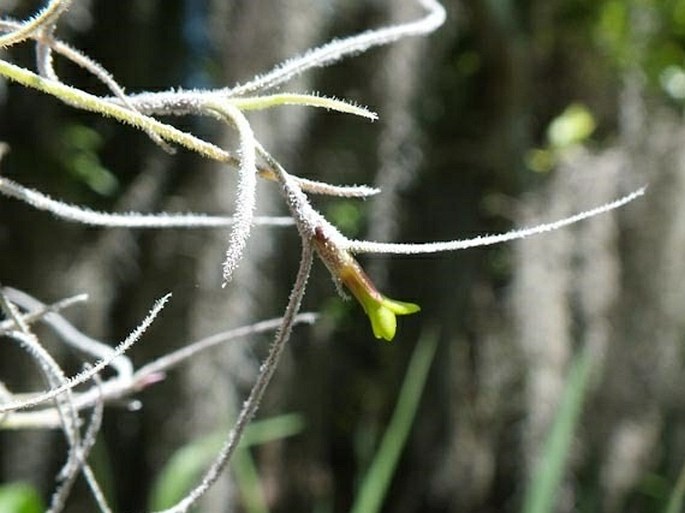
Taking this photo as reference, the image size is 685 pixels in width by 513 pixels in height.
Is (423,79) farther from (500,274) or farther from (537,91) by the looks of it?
(500,274)

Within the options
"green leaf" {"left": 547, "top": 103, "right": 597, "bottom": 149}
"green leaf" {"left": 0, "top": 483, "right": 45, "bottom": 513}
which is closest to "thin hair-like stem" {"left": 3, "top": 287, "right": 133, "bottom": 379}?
"green leaf" {"left": 0, "top": 483, "right": 45, "bottom": 513}

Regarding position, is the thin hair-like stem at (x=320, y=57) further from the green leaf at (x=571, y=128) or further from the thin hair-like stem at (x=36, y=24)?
the green leaf at (x=571, y=128)

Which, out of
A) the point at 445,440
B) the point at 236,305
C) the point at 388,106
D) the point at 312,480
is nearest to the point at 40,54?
the point at 236,305

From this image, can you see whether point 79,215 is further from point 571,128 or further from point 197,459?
point 571,128

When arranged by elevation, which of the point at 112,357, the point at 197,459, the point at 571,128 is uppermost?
the point at 571,128

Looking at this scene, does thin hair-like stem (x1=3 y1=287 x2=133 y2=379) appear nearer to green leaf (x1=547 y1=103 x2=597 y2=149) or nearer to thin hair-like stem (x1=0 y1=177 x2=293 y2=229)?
thin hair-like stem (x1=0 y1=177 x2=293 y2=229)

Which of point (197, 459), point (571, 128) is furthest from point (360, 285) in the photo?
point (571, 128)

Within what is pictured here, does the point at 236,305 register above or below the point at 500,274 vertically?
below

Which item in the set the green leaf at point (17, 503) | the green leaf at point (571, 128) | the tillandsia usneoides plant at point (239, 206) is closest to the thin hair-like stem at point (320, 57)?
the tillandsia usneoides plant at point (239, 206)
